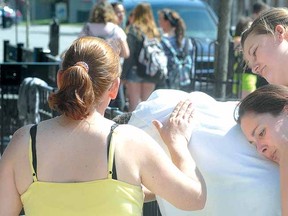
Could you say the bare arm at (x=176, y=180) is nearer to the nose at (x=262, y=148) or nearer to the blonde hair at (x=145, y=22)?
the nose at (x=262, y=148)

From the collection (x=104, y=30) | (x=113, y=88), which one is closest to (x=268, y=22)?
(x=113, y=88)

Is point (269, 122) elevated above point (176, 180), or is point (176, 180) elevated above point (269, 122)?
point (269, 122)

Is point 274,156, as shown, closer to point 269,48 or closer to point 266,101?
point 266,101

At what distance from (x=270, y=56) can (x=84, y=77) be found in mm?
807

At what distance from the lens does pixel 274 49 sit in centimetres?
290

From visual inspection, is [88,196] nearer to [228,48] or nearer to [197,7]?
[228,48]

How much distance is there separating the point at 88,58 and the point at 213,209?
637 mm

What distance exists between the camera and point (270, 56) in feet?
9.49

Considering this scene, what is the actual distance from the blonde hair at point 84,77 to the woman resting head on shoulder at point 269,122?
0.45m

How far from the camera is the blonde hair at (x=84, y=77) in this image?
2.42 meters

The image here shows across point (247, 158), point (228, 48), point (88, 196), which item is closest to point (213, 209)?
point (247, 158)

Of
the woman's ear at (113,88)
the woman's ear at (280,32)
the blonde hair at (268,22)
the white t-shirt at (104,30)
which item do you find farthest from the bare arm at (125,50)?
the woman's ear at (113,88)

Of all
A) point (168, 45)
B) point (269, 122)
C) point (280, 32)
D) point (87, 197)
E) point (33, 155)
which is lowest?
point (168, 45)

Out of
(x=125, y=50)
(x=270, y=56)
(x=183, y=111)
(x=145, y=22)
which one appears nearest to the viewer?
(x=183, y=111)
